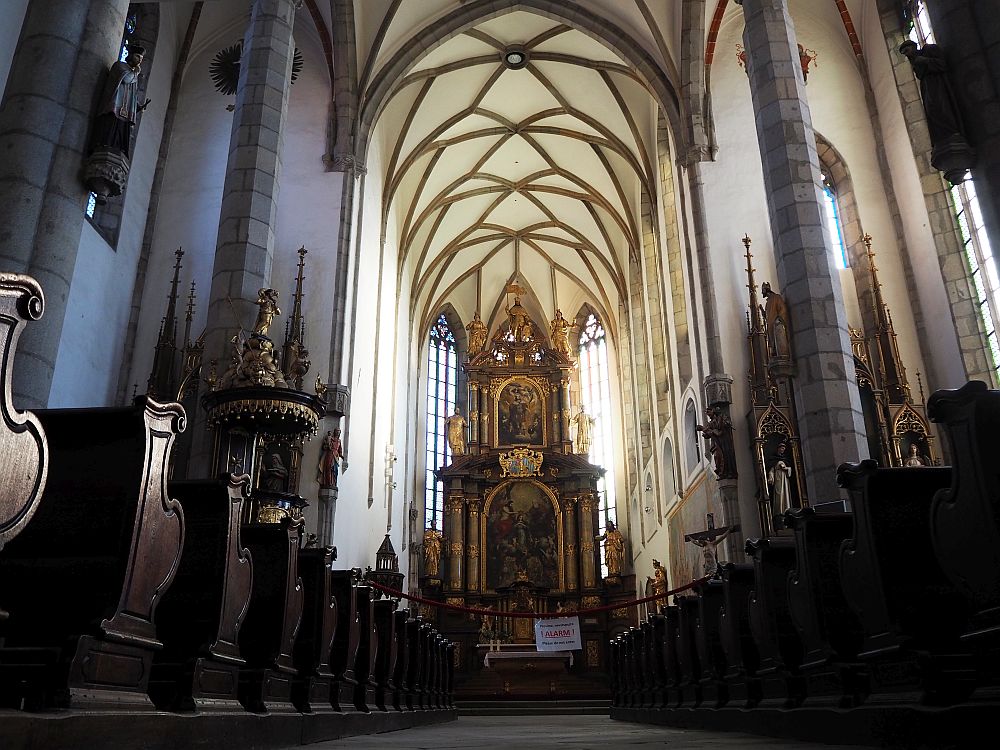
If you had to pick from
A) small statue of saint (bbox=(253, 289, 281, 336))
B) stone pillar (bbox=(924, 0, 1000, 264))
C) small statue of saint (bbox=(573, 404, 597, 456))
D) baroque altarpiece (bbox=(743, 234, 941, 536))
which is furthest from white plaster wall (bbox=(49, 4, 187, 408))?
small statue of saint (bbox=(573, 404, 597, 456))

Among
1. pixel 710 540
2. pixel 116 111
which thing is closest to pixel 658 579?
pixel 710 540

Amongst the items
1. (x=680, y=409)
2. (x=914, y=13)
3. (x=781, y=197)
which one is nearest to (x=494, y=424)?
(x=680, y=409)

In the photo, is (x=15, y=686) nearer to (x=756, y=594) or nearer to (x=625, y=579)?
(x=756, y=594)

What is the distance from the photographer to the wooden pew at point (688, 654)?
22.7 feet

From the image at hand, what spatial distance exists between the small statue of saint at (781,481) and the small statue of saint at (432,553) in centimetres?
1407

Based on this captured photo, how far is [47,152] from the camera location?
6.23 m

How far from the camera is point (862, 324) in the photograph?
13727 mm

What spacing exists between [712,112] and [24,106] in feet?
41.3

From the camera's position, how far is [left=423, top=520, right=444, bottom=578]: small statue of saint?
24.4 metres

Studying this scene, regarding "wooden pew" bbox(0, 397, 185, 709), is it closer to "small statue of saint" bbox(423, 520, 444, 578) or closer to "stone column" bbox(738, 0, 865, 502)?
"stone column" bbox(738, 0, 865, 502)

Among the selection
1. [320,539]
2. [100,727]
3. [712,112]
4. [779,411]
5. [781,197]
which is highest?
[712,112]

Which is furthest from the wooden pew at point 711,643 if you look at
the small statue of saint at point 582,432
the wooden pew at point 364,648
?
the small statue of saint at point 582,432

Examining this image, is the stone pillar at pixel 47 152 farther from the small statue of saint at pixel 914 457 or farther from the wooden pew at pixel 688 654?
the small statue of saint at pixel 914 457

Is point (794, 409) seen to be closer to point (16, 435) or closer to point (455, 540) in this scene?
point (16, 435)
